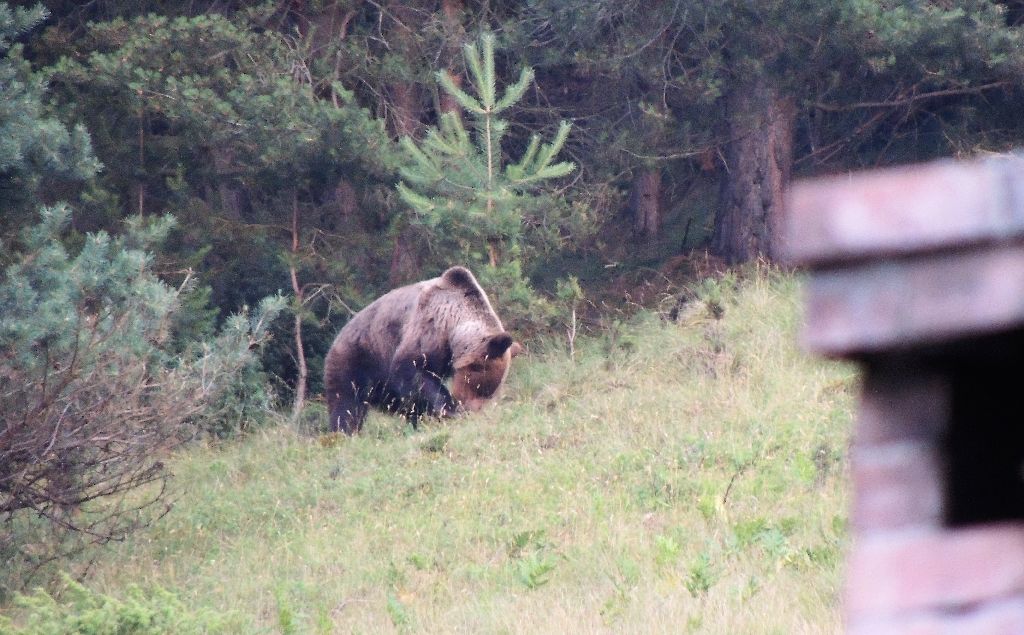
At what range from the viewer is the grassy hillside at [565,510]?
621 centimetres

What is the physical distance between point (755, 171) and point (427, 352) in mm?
6248

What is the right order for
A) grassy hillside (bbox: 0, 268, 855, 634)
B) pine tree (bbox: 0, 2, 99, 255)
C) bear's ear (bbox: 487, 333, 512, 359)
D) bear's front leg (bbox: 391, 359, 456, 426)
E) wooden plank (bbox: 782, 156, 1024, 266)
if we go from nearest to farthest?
wooden plank (bbox: 782, 156, 1024, 266) → grassy hillside (bbox: 0, 268, 855, 634) → pine tree (bbox: 0, 2, 99, 255) → bear's ear (bbox: 487, 333, 512, 359) → bear's front leg (bbox: 391, 359, 456, 426)

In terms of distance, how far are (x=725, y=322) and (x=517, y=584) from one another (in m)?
6.76

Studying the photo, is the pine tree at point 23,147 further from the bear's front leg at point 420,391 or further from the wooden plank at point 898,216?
the wooden plank at point 898,216

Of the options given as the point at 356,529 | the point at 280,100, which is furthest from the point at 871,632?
the point at 280,100

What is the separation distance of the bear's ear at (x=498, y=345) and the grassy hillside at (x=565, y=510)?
60cm

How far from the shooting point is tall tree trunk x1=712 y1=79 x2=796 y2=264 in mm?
16359

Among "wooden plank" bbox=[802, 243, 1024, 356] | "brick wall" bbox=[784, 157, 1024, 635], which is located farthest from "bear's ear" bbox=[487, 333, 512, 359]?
"wooden plank" bbox=[802, 243, 1024, 356]

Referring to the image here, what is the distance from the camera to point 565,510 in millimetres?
8297

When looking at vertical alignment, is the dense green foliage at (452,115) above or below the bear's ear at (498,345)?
above

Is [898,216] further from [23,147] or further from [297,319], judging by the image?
[297,319]

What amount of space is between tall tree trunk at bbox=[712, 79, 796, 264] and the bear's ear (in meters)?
5.18

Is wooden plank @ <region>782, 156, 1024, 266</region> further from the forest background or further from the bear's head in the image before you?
the bear's head

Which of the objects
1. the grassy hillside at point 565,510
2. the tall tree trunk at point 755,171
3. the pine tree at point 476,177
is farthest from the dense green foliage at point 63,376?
the tall tree trunk at point 755,171
